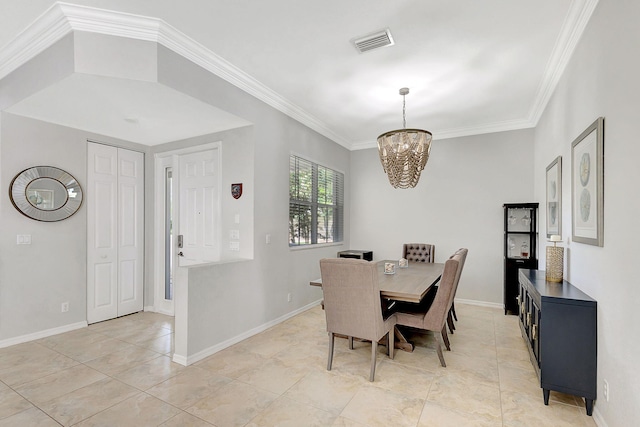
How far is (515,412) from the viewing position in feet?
6.86

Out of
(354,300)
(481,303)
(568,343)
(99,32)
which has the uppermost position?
(99,32)

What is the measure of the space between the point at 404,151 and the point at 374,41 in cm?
109

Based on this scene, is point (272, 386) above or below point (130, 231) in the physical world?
below

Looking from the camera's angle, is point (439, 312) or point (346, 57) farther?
point (346, 57)

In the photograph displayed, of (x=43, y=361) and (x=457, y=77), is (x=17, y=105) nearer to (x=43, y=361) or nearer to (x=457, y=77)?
(x=43, y=361)

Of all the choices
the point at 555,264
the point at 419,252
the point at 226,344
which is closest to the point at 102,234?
the point at 226,344

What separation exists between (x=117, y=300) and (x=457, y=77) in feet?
16.5

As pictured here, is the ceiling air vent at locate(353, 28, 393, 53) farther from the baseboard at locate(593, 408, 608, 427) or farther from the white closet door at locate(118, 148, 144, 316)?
the white closet door at locate(118, 148, 144, 316)

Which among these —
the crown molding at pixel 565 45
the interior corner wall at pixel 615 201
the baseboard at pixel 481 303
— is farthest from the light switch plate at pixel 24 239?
the baseboard at pixel 481 303

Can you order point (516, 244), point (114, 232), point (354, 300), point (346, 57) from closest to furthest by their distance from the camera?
point (354, 300), point (346, 57), point (114, 232), point (516, 244)

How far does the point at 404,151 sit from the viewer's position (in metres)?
3.19

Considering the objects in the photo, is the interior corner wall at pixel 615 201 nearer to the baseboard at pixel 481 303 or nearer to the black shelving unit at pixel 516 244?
the black shelving unit at pixel 516 244

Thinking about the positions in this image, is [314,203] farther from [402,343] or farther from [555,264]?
[555,264]

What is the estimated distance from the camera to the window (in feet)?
14.5
